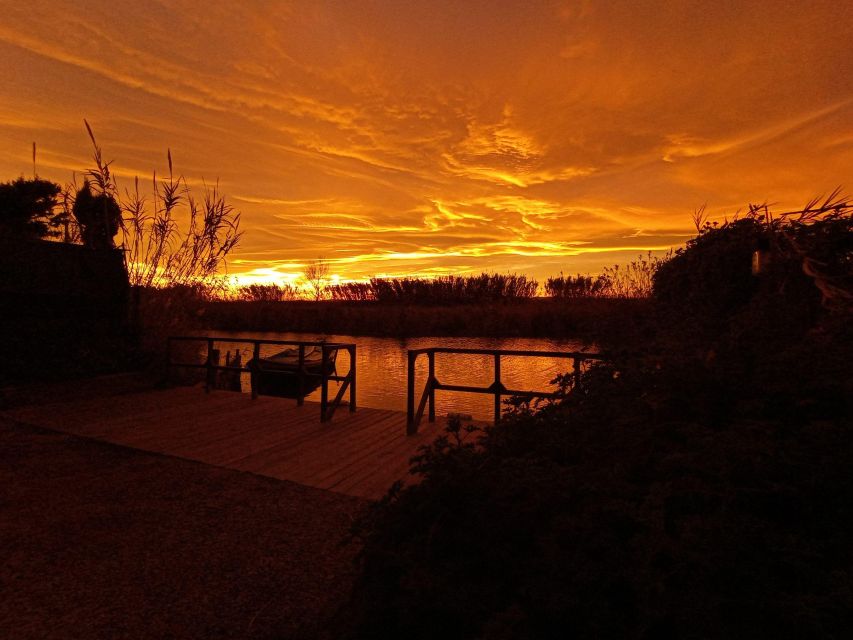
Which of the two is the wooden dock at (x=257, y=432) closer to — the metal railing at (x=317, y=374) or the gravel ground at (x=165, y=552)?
the metal railing at (x=317, y=374)

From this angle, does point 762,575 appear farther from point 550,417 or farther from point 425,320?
point 425,320

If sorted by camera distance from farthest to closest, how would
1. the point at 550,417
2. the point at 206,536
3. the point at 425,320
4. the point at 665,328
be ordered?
the point at 425,320 < the point at 206,536 < the point at 665,328 < the point at 550,417

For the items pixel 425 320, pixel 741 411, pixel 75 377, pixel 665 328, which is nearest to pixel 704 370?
pixel 741 411

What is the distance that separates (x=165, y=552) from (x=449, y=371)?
48.0 ft

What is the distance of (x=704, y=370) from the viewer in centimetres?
187

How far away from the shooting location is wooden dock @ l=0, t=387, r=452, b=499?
495cm

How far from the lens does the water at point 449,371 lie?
12.9 m

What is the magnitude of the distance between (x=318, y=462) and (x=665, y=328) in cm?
372

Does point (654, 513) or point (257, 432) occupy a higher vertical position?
point (654, 513)

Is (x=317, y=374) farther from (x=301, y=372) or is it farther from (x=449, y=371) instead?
(x=449, y=371)

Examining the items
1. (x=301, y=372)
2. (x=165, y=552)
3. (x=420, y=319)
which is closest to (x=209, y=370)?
(x=301, y=372)

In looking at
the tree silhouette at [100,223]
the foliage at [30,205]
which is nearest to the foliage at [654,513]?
the tree silhouette at [100,223]

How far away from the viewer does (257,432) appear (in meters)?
6.36

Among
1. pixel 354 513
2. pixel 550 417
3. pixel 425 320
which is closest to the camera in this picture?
pixel 550 417
